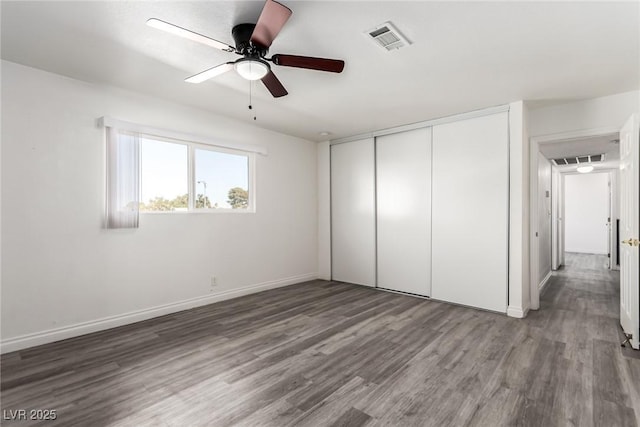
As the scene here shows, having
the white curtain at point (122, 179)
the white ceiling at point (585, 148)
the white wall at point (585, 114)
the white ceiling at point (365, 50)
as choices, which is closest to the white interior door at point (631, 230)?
the white wall at point (585, 114)

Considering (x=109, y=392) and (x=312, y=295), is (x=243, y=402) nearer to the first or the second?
(x=109, y=392)

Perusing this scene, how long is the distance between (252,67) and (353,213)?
3.43 m

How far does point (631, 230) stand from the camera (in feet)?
9.43

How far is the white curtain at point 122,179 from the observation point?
3.21 meters

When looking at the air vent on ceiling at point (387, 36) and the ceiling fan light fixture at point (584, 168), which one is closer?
the air vent on ceiling at point (387, 36)

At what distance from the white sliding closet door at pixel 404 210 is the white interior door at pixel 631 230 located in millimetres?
1985

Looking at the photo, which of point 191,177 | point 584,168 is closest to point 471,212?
point 191,177

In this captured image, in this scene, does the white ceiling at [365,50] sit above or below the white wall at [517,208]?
above

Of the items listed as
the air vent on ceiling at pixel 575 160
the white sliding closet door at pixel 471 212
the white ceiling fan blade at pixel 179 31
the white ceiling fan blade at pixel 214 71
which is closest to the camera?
the white ceiling fan blade at pixel 179 31

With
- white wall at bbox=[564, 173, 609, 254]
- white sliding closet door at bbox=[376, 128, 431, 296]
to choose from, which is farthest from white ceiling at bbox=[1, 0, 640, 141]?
white wall at bbox=[564, 173, 609, 254]

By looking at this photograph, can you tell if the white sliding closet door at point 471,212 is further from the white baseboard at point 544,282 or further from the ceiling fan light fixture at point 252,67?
the ceiling fan light fixture at point 252,67

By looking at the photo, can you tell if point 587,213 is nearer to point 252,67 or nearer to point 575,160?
point 575,160

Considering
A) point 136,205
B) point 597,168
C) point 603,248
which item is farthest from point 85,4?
point 603,248

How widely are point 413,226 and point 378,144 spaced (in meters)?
1.43
